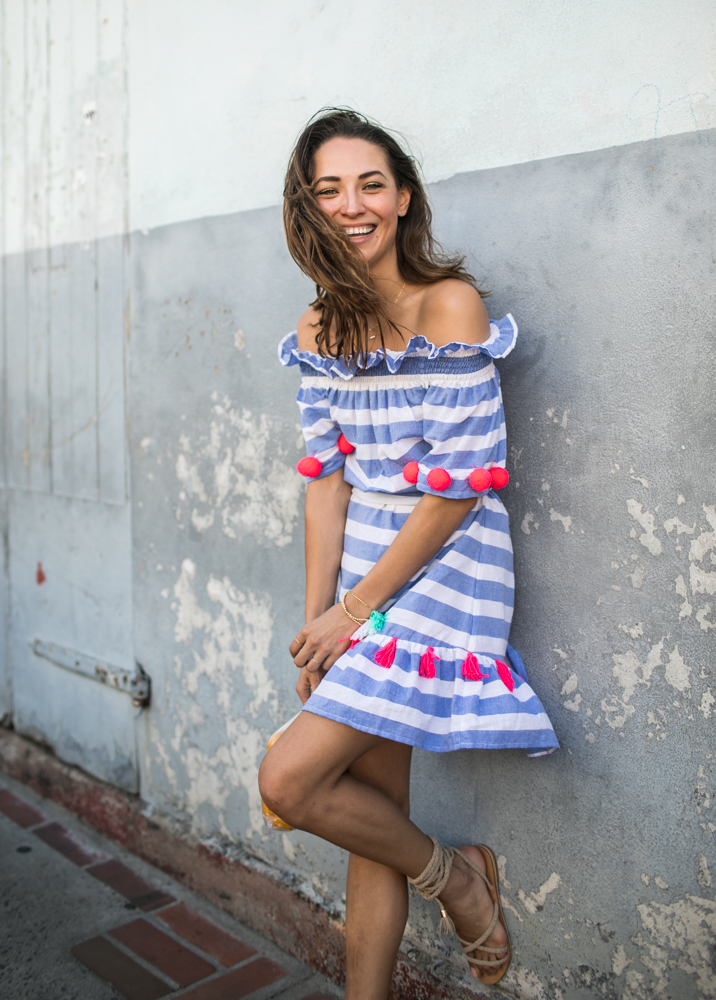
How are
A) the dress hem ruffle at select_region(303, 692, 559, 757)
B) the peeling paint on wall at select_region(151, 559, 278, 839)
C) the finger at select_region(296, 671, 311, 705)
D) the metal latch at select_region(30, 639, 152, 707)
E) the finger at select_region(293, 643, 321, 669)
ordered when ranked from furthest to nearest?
the metal latch at select_region(30, 639, 152, 707) < the peeling paint on wall at select_region(151, 559, 278, 839) < the finger at select_region(296, 671, 311, 705) < the finger at select_region(293, 643, 321, 669) < the dress hem ruffle at select_region(303, 692, 559, 757)

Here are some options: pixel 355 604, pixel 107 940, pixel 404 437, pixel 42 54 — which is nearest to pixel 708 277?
pixel 404 437

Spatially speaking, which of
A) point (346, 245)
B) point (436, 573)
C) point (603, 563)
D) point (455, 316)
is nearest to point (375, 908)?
point (436, 573)

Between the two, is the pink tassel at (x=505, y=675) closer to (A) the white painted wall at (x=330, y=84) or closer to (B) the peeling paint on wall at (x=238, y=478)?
(B) the peeling paint on wall at (x=238, y=478)

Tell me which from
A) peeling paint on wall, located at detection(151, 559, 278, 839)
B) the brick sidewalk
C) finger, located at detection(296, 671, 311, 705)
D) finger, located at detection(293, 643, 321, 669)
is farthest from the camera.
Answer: peeling paint on wall, located at detection(151, 559, 278, 839)

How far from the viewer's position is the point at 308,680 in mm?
1946

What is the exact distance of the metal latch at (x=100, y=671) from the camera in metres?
2.99

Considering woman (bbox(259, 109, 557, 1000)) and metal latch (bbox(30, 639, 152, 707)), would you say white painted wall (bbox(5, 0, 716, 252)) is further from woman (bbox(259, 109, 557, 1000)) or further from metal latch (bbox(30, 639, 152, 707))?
metal latch (bbox(30, 639, 152, 707))

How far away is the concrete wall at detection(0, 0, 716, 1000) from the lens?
5.51ft

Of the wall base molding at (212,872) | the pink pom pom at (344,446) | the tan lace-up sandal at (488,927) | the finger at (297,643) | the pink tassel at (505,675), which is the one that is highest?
the pink pom pom at (344,446)

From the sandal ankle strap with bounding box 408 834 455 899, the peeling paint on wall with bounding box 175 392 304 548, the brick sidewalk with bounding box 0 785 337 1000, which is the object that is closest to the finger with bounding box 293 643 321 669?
the sandal ankle strap with bounding box 408 834 455 899

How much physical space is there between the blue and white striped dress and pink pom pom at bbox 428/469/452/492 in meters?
0.02

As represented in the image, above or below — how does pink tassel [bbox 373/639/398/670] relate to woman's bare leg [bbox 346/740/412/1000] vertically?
above

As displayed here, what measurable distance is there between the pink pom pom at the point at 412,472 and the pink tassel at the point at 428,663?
365 mm

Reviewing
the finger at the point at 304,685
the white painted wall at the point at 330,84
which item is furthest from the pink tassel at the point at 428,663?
the white painted wall at the point at 330,84
